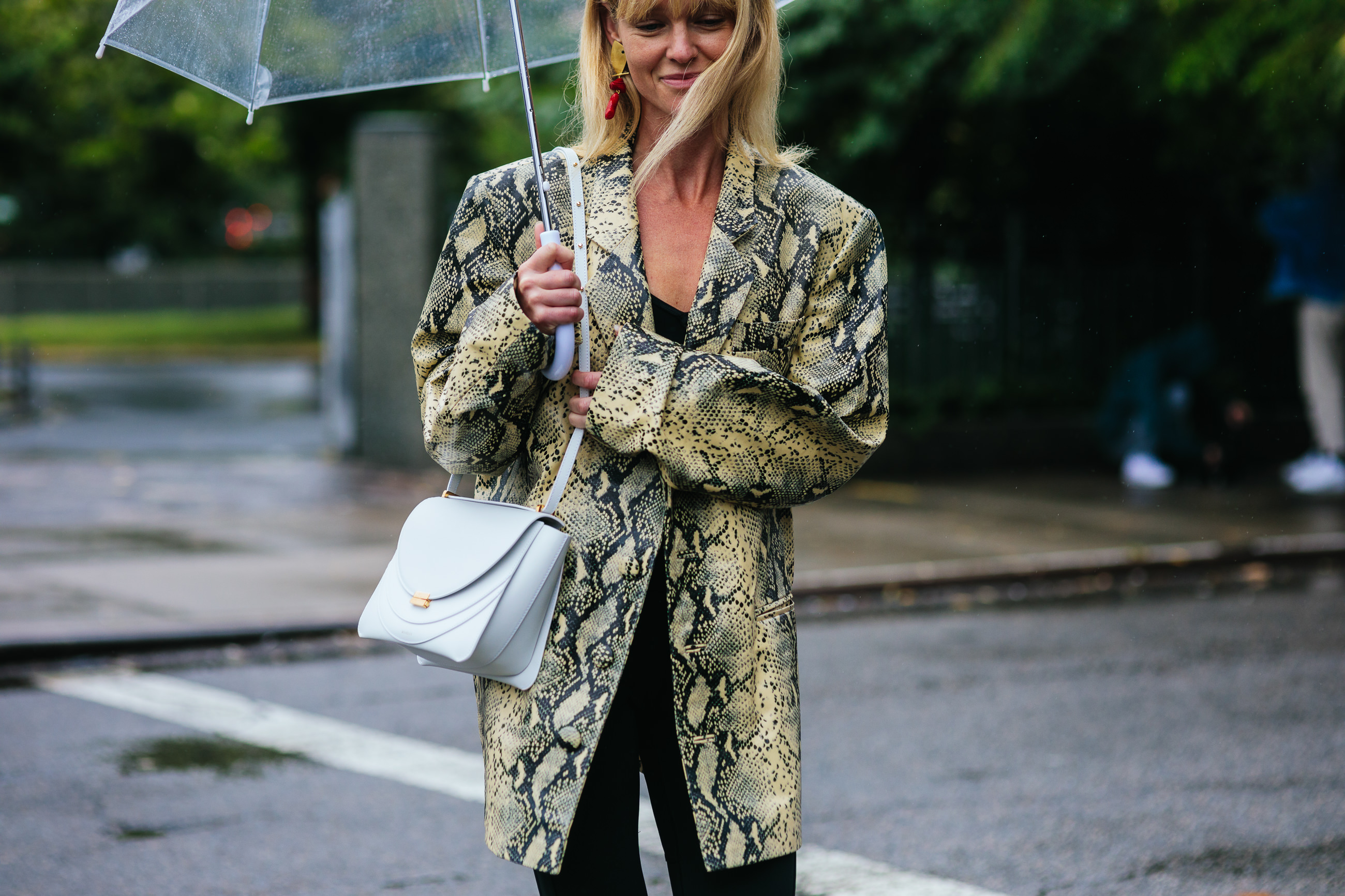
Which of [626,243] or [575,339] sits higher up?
[626,243]

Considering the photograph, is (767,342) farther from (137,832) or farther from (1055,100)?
(1055,100)

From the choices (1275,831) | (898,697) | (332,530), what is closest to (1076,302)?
(332,530)

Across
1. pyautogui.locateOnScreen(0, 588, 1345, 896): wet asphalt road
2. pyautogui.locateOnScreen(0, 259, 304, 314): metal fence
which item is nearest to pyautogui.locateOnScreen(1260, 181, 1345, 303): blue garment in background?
pyautogui.locateOnScreen(0, 588, 1345, 896): wet asphalt road

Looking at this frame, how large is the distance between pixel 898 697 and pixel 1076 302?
844cm

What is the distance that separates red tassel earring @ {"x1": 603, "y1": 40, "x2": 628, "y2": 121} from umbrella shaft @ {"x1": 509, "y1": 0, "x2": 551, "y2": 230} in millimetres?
128

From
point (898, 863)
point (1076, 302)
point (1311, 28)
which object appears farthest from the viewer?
point (1076, 302)

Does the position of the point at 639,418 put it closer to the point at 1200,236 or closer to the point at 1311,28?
the point at 1311,28

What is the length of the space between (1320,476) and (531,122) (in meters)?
11.6

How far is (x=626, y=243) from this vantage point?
2410 mm

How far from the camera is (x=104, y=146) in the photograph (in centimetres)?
3075

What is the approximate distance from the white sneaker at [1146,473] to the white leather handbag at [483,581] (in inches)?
432

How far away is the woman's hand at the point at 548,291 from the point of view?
7.38 ft

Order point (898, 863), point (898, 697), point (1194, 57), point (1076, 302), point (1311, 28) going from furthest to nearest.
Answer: point (1076, 302) < point (1194, 57) < point (1311, 28) < point (898, 697) < point (898, 863)

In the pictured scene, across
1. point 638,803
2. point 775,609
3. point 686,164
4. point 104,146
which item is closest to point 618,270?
point 686,164
